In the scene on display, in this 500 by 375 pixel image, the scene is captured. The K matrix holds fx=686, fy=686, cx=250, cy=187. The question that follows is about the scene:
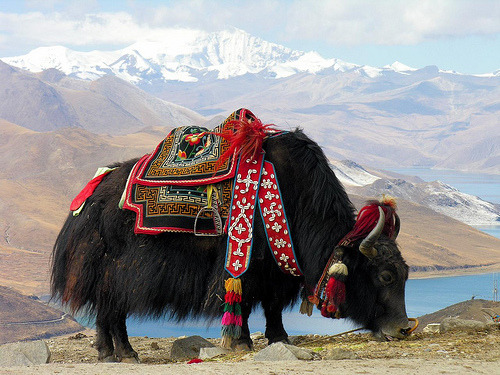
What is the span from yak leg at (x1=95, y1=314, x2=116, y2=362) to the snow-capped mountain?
2375 inches

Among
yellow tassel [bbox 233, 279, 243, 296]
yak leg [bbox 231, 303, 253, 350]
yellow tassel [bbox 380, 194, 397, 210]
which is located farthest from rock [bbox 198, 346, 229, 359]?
yellow tassel [bbox 380, 194, 397, 210]

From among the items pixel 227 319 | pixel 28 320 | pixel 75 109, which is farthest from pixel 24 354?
pixel 75 109

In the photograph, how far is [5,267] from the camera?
4153 centimetres

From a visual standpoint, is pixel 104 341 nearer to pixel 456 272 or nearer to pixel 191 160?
pixel 191 160

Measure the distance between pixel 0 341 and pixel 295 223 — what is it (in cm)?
2503

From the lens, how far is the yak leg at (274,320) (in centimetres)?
503

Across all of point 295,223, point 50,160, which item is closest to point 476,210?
point 50,160

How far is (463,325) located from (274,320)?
4.75ft

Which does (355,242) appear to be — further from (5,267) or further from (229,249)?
(5,267)

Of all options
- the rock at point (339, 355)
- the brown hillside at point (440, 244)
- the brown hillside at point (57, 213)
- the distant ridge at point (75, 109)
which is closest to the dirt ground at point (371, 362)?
the rock at point (339, 355)

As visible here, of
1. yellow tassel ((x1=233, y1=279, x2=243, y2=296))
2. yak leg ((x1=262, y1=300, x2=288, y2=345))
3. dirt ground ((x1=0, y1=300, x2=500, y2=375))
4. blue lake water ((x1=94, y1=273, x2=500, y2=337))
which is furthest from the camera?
blue lake water ((x1=94, y1=273, x2=500, y2=337))

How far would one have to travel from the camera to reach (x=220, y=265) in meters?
4.69

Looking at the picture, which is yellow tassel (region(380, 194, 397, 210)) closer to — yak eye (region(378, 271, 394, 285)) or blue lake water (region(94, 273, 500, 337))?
yak eye (region(378, 271, 394, 285))

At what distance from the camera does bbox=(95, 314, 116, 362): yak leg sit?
17.4ft
